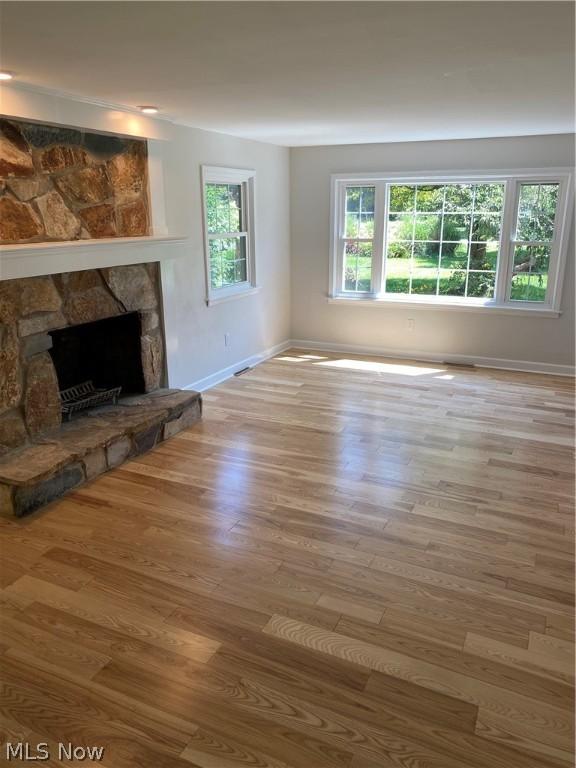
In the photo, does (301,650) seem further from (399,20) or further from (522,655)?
(399,20)

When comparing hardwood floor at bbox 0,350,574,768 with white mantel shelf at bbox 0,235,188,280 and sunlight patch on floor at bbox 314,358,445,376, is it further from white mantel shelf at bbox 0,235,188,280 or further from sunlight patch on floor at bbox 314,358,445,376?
sunlight patch on floor at bbox 314,358,445,376

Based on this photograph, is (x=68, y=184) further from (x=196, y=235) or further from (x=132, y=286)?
(x=196, y=235)

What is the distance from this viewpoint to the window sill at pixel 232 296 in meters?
5.14

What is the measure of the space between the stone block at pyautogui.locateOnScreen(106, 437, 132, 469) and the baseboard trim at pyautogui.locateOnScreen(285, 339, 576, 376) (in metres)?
3.53

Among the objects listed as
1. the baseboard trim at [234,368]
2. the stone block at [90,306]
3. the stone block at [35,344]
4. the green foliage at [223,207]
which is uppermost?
the green foliage at [223,207]

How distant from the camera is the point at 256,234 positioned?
18.9 ft

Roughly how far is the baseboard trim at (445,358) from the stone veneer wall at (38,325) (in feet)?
10.2

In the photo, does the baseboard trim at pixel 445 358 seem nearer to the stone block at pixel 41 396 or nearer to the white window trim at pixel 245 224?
the white window trim at pixel 245 224

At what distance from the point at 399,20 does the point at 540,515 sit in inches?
97.3

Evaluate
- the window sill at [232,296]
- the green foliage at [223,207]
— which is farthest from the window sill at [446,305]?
the green foliage at [223,207]

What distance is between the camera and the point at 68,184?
3648 millimetres

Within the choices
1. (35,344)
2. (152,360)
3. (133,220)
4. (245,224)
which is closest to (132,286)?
(133,220)

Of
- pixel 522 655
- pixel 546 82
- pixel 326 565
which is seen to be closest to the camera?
pixel 522 655

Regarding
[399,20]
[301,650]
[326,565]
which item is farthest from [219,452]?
[399,20]
